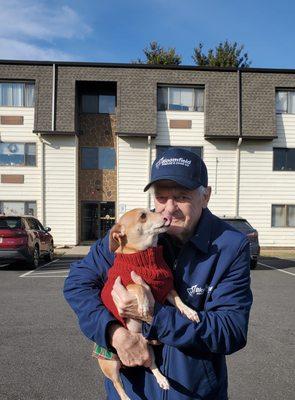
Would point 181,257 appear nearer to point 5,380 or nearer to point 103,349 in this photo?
point 103,349

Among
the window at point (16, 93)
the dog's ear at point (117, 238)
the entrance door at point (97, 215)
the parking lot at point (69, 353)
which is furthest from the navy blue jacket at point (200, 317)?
the window at point (16, 93)

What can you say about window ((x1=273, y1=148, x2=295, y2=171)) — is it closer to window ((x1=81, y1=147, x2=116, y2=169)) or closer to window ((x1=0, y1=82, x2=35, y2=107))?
window ((x1=81, y1=147, x2=116, y2=169))

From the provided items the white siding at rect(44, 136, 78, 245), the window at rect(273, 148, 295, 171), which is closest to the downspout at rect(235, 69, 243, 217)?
the window at rect(273, 148, 295, 171)

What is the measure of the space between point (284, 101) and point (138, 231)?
22.7m

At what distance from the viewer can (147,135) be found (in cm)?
2153

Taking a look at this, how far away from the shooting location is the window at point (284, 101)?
2272 cm

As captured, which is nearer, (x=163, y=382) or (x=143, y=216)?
(x=163, y=382)

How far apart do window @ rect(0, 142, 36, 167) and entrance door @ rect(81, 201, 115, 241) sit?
404 cm

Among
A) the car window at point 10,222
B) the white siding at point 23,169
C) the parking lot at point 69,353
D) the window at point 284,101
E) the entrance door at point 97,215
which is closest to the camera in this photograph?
the parking lot at point 69,353

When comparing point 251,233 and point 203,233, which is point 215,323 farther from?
point 251,233

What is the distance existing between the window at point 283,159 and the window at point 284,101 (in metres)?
2.15

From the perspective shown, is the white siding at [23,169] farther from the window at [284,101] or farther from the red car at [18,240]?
the window at [284,101]

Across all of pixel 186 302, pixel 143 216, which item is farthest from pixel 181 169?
pixel 186 302

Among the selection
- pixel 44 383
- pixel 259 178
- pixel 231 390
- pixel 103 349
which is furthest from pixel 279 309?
pixel 259 178
